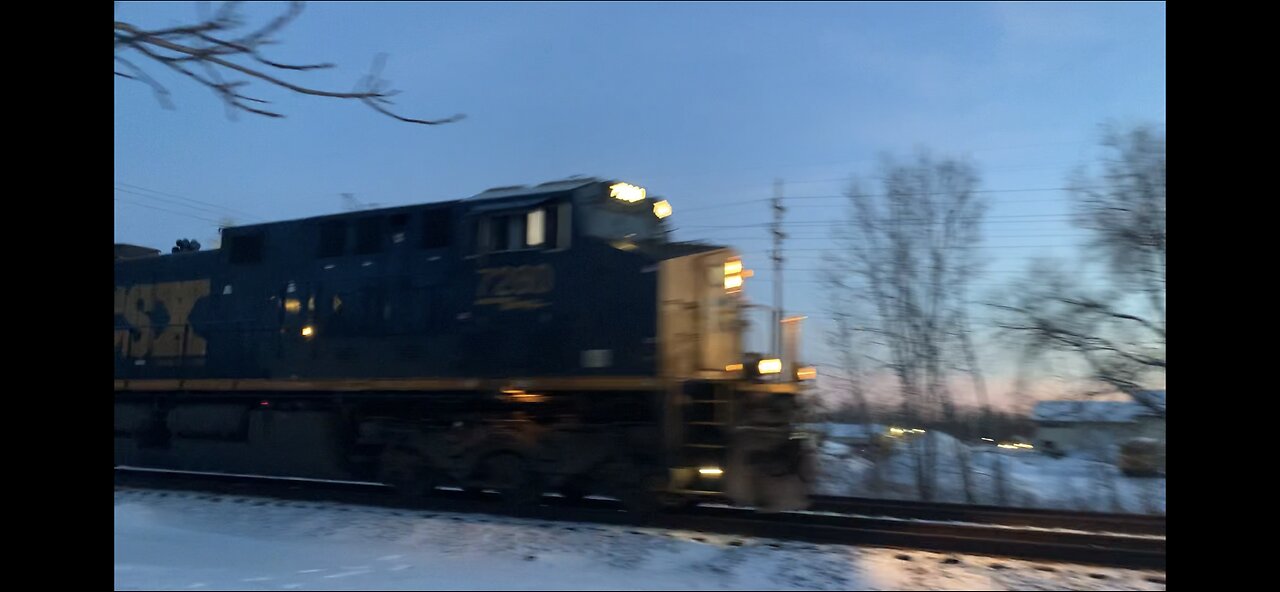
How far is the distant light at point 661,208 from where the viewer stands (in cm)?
1007

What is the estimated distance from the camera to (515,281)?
31.6 ft

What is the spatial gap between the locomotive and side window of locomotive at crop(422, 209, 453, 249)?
3 centimetres

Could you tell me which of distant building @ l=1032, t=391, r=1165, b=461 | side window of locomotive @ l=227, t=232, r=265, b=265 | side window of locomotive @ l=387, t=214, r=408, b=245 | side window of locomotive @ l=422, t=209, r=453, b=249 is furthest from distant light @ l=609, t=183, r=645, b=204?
distant building @ l=1032, t=391, r=1165, b=461

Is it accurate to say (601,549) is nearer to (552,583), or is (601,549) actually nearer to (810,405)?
(552,583)

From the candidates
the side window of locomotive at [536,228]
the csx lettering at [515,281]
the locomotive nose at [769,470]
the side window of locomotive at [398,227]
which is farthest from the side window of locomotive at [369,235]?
the locomotive nose at [769,470]

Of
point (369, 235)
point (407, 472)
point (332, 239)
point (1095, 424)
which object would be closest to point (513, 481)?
point (407, 472)

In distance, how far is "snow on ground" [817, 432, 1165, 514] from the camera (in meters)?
11.2

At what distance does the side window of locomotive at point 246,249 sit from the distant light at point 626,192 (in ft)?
18.2

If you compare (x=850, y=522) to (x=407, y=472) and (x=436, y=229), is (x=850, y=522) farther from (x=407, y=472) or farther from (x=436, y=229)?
(x=436, y=229)

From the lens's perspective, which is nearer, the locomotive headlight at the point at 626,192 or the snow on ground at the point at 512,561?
the snow on ground at the point at 512,561

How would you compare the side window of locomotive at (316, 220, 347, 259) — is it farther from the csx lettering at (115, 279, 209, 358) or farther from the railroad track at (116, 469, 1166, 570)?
the railroad track at (116, 469, 1166, 570)

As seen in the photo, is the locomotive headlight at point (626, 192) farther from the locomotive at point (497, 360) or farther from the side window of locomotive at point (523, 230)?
the side window of locomotive at point (523, 230)

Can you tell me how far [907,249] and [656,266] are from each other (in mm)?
5632

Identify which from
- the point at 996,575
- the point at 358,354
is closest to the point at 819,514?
the point at 996,575
